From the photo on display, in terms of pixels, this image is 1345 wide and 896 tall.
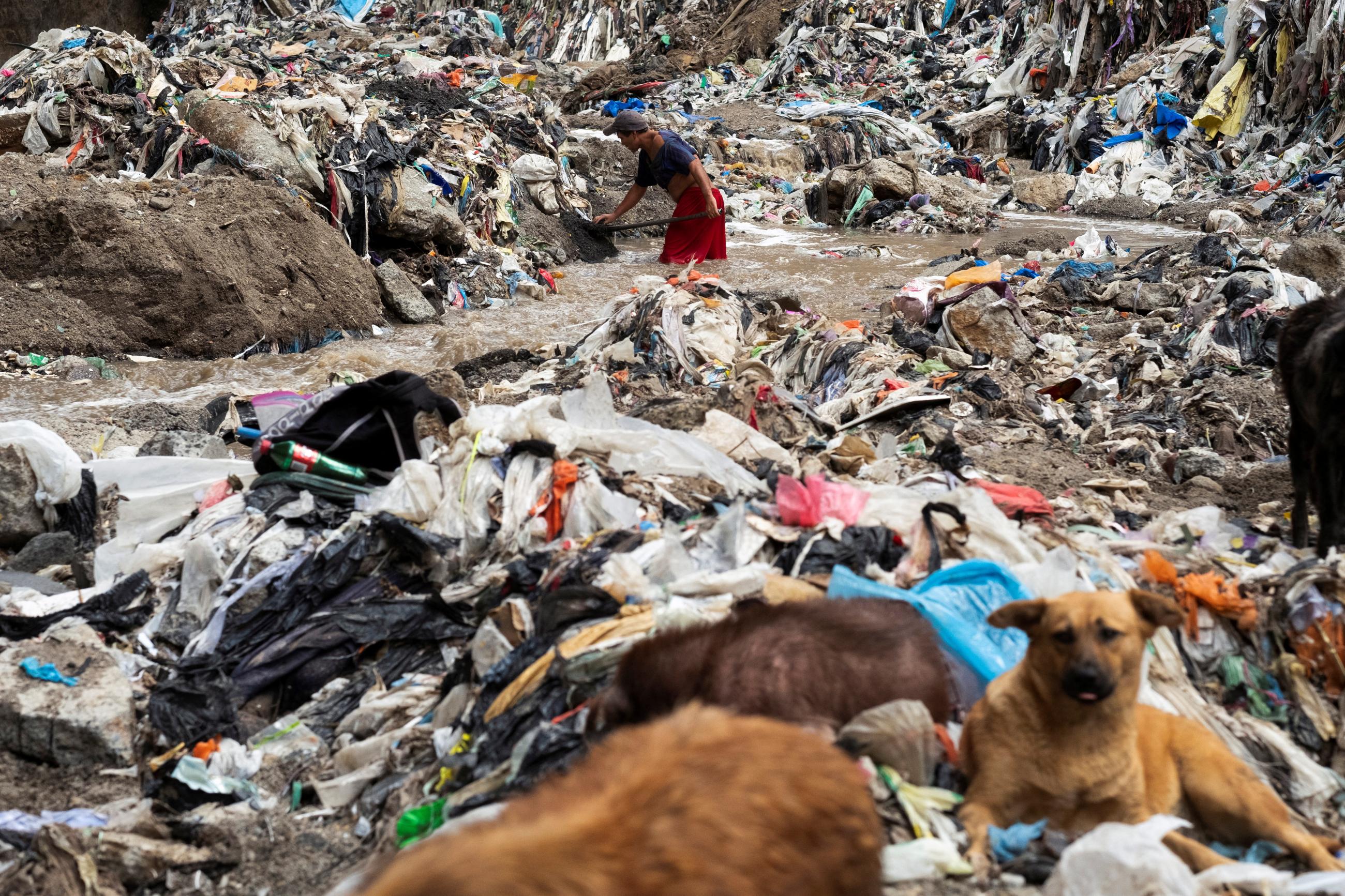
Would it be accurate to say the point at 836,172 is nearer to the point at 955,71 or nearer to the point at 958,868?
the point at 955,71

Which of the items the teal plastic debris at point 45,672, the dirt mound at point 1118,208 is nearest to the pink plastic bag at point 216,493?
the teal plastic debris at point 45,672

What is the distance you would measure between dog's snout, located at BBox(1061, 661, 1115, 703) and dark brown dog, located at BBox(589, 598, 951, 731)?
1.45 feet

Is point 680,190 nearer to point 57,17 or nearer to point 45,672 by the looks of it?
point 45,672

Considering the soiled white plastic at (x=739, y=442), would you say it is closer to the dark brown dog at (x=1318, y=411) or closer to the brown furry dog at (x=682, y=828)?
the dark brown dog at (x=1318, y=411)

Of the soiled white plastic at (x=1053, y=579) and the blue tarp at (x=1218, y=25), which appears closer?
the soiled white plastic at (x=1053, y=579)

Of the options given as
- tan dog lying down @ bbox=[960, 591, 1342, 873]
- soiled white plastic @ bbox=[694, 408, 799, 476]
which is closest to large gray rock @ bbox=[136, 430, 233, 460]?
soiled white plastic @ bbox=[694, 408, 799, 476]

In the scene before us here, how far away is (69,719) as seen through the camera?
9.66 ft

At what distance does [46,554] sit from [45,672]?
1.38m

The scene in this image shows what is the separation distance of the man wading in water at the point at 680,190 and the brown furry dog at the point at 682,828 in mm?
8274

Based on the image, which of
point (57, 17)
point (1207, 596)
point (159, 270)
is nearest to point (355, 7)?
point (57, 17)

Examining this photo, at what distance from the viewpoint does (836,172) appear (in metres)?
13.1

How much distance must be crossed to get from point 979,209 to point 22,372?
10.5 metres

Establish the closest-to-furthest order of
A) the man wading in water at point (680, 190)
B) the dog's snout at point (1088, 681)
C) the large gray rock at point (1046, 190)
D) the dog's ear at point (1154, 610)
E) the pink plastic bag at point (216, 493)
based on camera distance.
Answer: the dog's snout at point (1088, 681)
the dog's ear at point (1154, 610)
the pink plastic bag at point (216, 493)
the man wading in water at point (680, 190)
the large gray rock at point (1046, 190)

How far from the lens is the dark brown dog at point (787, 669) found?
213 cm
